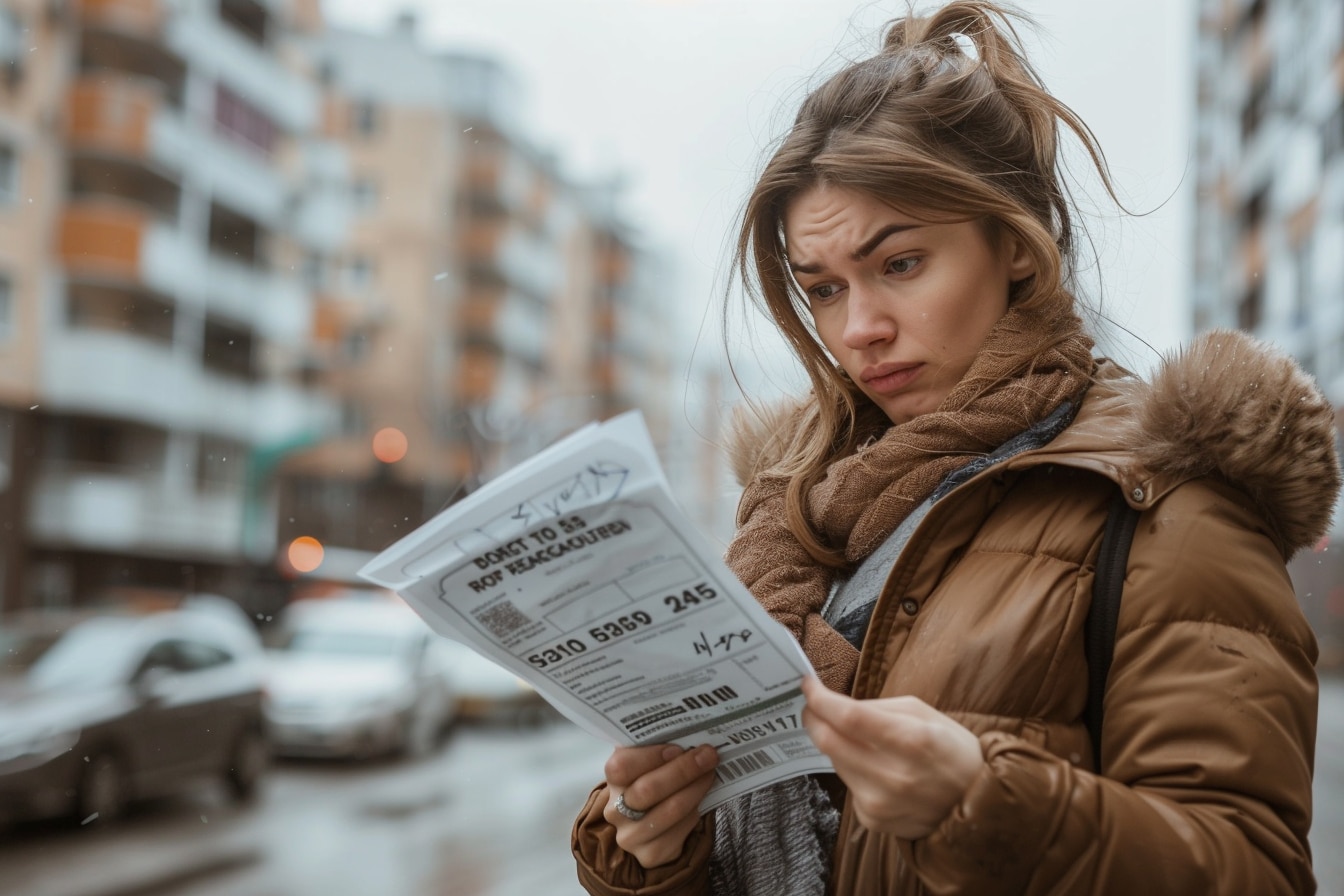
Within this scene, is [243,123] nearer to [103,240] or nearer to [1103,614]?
[103,240]

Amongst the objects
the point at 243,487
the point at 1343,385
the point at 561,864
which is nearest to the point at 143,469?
the point at 243,487

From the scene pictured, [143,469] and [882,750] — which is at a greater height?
[882,750]

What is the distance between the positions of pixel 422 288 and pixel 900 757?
38382 mm

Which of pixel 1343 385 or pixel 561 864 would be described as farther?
pixel 1343 385

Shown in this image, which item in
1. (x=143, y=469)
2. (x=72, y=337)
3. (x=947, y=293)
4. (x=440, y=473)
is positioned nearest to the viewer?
(x=947, y=293)

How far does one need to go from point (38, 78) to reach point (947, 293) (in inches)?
918

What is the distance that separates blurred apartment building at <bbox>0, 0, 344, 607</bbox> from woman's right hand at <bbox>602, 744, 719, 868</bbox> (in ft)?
72.8

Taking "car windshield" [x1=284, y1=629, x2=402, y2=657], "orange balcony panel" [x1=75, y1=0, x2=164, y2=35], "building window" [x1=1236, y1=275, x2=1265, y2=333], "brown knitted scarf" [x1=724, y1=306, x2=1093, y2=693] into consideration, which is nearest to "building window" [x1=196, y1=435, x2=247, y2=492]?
"orange balcony panel" [x1=75, y1=0, x2=164, y2=35]

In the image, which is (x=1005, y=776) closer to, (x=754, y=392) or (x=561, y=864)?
(x=754, y=392)

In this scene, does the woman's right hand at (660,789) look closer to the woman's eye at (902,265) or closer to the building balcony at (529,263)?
the woman's eye at (902,265)

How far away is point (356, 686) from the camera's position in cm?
1239

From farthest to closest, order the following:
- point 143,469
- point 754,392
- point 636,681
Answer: point 143,469
point 754,392
point 636,681

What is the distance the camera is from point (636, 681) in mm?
1189

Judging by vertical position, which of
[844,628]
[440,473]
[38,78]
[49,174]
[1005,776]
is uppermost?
[1005,776]
